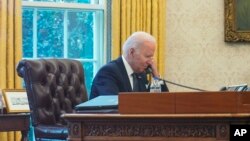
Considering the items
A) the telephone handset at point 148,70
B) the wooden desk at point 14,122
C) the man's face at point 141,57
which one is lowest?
the wooden desk at point 14,122

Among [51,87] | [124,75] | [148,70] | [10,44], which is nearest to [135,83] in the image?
[124,75]

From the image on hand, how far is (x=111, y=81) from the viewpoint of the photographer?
175 inches

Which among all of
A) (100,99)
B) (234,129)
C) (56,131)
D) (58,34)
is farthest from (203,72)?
(234,129)

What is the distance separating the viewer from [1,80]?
19.0ft

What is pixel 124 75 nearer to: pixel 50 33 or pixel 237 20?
pixel 50 33

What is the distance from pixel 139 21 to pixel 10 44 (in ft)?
5.22

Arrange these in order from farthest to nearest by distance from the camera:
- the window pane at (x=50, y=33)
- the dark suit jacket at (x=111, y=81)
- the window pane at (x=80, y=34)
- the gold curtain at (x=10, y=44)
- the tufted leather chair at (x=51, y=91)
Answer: the window pane at (x=80, y=34) → the window pane at (x=50, y=33) → the gold curtain at (x=10, y=44) → the dark suit jacket at (x=111, y=81) → the tufted leather chair at (x=51, y=91)

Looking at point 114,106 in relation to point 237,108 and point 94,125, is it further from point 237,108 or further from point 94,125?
point 237,108

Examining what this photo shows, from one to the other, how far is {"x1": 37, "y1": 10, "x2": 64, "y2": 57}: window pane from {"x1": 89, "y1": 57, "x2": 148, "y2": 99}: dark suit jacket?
6.90 feet

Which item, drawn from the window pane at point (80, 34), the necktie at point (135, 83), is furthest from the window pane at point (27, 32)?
the necktie at point (135, 83)

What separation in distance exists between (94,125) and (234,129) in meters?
0.57

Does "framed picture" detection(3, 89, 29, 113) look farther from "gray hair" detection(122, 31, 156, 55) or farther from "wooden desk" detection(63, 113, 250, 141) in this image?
"wooden desk" detection(63, 113, 250, 141)

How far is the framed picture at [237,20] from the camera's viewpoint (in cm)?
714

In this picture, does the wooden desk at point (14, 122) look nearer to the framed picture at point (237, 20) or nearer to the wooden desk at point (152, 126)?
the wooden desk at point (152, 126)
